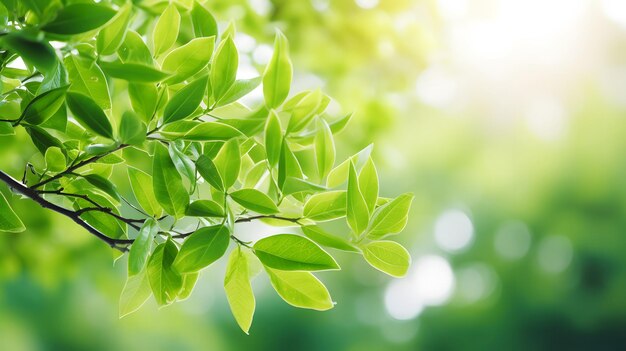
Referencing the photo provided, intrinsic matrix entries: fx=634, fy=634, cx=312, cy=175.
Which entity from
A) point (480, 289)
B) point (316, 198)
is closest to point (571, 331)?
point (480, 289)

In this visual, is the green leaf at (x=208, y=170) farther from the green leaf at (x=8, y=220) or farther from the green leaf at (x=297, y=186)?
the green leaf at (x=8, y=220)

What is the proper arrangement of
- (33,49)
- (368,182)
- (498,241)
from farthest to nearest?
(498,241) < (368,182) < (33,49)

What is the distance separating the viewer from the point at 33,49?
11.1 inches

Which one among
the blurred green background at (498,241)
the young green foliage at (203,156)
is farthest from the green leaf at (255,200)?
the blurred green background at (498,241)

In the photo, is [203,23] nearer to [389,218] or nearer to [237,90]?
[237,90]

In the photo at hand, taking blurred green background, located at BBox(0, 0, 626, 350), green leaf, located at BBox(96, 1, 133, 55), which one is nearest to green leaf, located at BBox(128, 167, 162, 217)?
green leaf, located at BBox(96, 1, 133, 55)

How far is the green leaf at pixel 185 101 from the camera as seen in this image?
346 millimetres

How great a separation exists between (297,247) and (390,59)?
1090mm

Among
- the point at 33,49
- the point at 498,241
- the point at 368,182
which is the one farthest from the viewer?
the point at 498,241

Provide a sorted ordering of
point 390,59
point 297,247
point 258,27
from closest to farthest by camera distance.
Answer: point 297,247 < point 258,27 < point 390,59

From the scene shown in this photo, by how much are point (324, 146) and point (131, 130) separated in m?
0.12

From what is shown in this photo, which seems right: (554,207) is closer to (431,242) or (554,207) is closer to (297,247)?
(431,242)

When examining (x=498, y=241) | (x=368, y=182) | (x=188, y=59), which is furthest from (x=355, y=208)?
(x=498, y=241)

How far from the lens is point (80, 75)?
1.23ft
